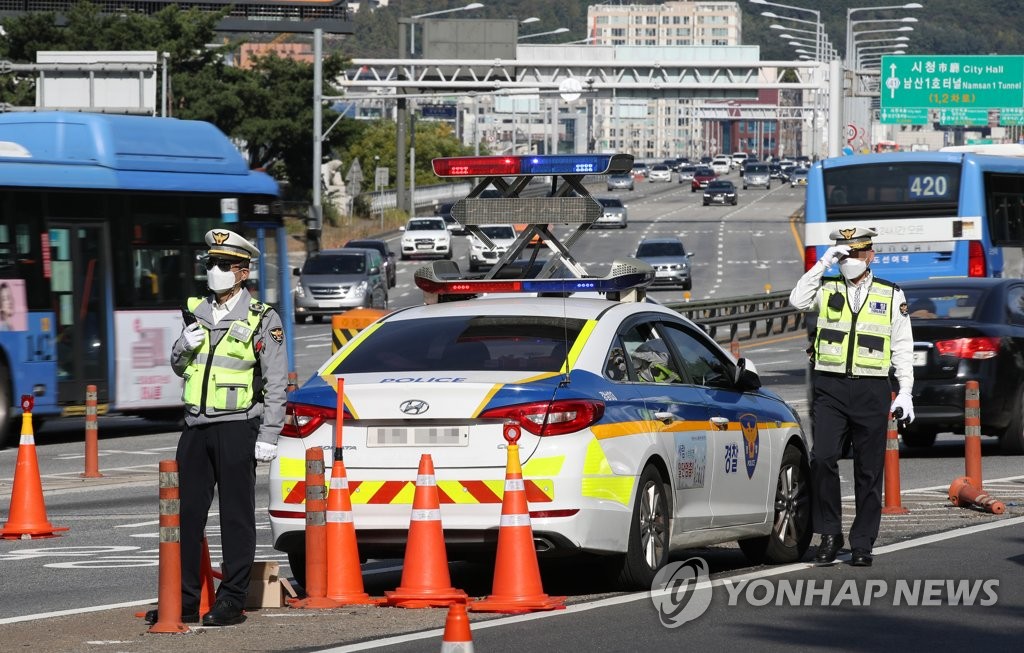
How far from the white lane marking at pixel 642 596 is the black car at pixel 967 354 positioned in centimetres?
458

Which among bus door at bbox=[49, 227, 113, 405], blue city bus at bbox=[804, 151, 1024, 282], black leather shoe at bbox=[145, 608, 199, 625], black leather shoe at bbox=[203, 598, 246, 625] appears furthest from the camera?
blue city bus at bbox=[804, 151, 1024, 282]

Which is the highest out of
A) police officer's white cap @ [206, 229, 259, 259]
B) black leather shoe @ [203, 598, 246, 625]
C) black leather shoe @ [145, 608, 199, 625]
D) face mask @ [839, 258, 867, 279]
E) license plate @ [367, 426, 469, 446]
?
police officer's white cap @ [206, 229, 259, 259]

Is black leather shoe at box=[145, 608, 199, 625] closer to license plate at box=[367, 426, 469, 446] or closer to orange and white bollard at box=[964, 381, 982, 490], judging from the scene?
license plate at box=[367, 426, 469, 446]

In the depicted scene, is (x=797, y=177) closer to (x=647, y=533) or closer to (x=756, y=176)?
(x=756, y=176)

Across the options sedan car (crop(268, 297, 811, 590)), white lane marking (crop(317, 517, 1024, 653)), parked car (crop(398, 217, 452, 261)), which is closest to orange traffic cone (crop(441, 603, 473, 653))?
white lane marking (crop(317, 517, 1024, 653))

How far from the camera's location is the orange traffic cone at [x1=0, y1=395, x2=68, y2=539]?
12.5 metres

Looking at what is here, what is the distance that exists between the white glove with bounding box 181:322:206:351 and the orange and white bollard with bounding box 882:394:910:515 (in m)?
6.17

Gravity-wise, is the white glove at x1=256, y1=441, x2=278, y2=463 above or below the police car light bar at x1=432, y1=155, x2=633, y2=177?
below

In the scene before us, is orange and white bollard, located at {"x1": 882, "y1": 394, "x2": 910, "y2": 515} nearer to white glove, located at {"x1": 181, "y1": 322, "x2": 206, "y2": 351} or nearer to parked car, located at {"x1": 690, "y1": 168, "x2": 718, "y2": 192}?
white glove, located at {"x1": 181, "y1": 322, "x2": 206, "y2": 351}

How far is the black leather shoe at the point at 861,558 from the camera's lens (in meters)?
10.4

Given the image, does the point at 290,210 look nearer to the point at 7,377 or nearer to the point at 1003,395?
the point at 7,377

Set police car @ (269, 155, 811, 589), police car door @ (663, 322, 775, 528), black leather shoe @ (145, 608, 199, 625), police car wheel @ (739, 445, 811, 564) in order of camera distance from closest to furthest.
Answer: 1. black leather shoe @ (145, 608, 199, 625)
2. police car @ (269, 155, 811, 589)
3. police car door @ (663, 322, 775, 528)
4. police car wheel @ (739, 445, 811, 564)

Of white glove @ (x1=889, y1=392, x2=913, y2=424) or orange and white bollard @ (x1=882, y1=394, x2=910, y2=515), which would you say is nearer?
white glove @ (x1=889, y1=392, x2=913, y2=424)

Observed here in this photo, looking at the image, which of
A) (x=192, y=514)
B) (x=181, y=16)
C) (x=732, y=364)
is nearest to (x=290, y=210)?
(x=732, y=364)
